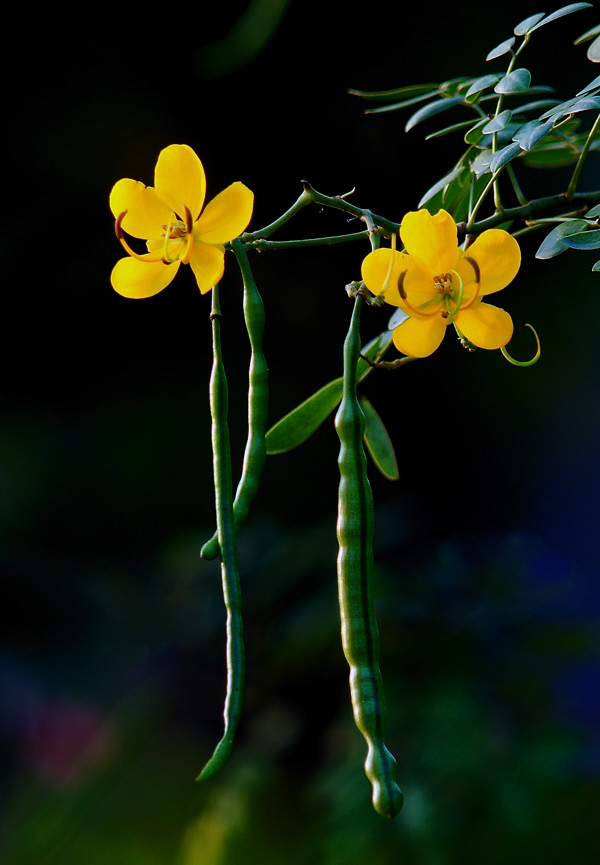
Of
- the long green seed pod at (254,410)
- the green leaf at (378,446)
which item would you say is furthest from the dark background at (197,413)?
the long green seed pod at (254,410)

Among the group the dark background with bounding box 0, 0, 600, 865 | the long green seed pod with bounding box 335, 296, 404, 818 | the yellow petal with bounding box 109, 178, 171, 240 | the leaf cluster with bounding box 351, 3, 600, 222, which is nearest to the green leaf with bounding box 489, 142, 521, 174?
the leaf cluster with bounding box 351, 3, 600, 222

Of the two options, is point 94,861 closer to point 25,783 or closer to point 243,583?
point 25,783

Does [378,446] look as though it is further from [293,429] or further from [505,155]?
[505,155]

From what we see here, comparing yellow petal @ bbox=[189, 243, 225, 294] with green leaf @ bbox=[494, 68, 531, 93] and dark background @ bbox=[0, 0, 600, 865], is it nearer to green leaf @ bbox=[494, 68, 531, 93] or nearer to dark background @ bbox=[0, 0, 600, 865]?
green leaf @ bbox=[494, 68, 531, 93]

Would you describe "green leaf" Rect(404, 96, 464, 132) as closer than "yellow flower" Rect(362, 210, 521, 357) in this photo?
No

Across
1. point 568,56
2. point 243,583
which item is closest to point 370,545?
point 243,583

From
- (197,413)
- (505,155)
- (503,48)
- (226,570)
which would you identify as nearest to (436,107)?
(503,48)
